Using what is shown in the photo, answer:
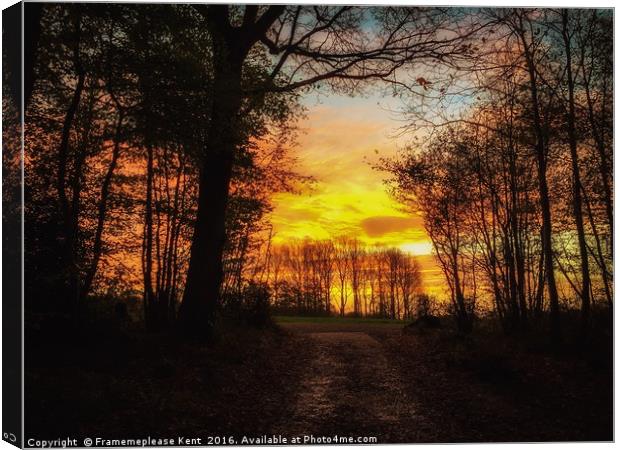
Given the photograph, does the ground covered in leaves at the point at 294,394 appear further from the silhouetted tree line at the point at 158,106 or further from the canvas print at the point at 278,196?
the silhouetted tree line at the point at 158,106

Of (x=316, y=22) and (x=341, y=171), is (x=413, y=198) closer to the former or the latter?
(x=341, y=171)

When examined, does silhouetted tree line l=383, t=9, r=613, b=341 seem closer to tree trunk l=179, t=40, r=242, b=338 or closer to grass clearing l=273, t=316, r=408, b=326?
tree trunk l=179, t=40, r=242, b=338

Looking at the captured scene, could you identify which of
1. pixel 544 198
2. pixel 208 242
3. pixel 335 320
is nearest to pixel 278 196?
pixel 208 242

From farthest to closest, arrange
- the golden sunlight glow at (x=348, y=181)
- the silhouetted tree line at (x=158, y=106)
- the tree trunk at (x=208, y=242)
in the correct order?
the tree trunk at (x=208, y=242), the golden sunlight glow at (x=348, y=181), the silhouetted tree line at (x=158, y=106)

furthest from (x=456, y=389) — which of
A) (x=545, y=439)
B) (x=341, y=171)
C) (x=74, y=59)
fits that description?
(x=74, y=59)

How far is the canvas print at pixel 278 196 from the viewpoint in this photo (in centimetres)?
580

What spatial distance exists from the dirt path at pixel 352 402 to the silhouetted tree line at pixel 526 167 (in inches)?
147

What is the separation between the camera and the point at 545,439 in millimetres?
5727

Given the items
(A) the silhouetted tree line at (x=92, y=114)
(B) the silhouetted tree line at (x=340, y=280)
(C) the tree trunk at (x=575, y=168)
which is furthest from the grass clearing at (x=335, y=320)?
(C) the tree trunk at (x=575, y=168)

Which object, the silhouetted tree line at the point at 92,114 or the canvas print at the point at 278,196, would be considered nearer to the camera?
the canvas print at the point at 278,196

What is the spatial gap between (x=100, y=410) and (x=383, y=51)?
314 inches

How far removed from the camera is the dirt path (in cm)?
591

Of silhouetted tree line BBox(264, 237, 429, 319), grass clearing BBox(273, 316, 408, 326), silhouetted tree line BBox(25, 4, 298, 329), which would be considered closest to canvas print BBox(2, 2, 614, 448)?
silhouetted tree line BBox(25, 4, 298, 329)

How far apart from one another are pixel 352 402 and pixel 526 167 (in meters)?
9.20
